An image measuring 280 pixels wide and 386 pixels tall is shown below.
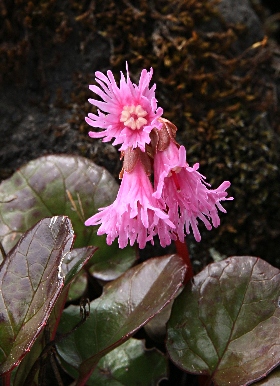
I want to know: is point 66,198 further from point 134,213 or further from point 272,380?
point 272,380

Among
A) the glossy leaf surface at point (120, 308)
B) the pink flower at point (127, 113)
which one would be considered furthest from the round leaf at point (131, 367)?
the pink flower at point (127, 113)

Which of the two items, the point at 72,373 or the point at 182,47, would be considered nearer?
the point at 72,373

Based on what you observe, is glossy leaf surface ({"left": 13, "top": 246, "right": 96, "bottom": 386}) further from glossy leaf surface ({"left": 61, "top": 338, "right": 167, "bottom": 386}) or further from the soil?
the soil

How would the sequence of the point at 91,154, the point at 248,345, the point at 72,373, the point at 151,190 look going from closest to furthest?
1. the point at 151,190
2. the point at 248,345
3. the point at 72,373
4. the point at 91,154

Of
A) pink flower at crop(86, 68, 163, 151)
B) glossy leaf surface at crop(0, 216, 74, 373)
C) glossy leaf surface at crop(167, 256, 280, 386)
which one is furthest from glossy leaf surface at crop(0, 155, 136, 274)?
pink flower at crop(86, 68, 163, 151)

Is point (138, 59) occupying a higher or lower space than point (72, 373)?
higher

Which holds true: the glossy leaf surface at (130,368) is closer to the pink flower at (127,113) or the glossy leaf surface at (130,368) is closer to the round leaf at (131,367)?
the round leaf at (131,367)

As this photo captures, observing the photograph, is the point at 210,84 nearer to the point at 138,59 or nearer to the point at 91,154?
the point at 138,59

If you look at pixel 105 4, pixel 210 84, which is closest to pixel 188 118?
pixel 210 84
